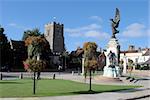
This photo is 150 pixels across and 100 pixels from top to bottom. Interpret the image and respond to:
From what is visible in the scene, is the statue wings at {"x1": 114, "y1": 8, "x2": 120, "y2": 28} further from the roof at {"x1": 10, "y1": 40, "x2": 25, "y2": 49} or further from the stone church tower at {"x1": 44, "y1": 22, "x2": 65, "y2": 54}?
the stone church tower at {"x1": 44, "y1": 22, "x2": 65, "y2": 54}

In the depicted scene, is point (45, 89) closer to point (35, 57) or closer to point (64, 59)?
point (35, 57)

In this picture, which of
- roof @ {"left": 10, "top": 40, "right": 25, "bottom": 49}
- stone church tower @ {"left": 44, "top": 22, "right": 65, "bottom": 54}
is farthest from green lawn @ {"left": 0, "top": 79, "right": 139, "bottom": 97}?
stone church tower @ {"left": 44, "top": 22, "right": 65, "bottom": 54}

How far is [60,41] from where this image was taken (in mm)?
132750

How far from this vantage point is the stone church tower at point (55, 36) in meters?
130

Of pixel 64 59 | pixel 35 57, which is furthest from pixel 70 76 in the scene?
pixel 64 59

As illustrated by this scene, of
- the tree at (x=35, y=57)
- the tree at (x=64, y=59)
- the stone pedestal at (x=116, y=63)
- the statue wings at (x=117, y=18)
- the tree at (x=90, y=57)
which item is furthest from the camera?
the tree at (x=64, y=59)

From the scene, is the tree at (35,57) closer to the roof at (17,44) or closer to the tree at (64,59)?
the roof at (17,44)

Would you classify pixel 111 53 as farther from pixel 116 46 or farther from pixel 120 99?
pixel 120 99

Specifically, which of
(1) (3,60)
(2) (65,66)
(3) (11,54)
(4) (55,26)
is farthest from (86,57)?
(4) (55,26)

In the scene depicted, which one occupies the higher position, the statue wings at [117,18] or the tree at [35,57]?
the statue wings at [117,18]

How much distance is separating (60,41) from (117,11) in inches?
3222

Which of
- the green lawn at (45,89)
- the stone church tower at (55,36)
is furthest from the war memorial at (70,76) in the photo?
the stone church tower at (55,36)

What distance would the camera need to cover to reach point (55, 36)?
13075 centimetres

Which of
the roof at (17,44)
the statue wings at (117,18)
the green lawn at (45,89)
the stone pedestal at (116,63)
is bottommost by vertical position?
the green lawn at (45,89)
